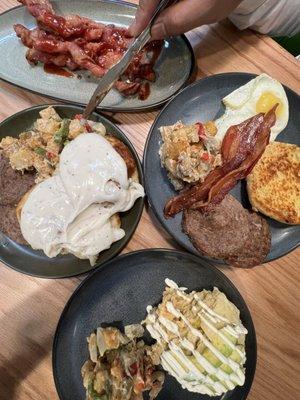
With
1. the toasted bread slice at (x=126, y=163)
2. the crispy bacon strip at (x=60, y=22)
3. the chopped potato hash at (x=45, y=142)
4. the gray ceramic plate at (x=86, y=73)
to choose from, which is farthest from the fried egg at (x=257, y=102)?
the crispy bacon strip at (x=60, y=22)

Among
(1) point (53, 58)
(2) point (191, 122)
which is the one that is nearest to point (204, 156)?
(2) point (191, 122)

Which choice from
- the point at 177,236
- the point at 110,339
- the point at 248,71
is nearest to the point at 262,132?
the point at 248,71

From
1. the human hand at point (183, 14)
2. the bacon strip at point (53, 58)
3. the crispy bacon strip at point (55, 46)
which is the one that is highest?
the human hand at point (183, 14)

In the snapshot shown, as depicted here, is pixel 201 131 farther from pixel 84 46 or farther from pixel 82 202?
pixel 84 46

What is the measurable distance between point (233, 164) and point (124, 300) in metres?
0.63

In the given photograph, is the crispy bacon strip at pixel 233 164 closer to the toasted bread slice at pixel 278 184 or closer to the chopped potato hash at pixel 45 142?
the toasted bread slice at pixel 278 184

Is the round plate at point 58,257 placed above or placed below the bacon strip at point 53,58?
below

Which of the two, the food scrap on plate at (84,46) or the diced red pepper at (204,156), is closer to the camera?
the diced red pepper at (204,156)

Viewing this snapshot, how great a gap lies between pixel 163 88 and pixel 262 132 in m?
0.44

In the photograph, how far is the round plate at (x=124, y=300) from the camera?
141 cm

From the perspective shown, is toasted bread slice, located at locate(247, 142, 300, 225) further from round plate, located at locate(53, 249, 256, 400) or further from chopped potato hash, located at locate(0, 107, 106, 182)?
chopped potato hash, located at locate(0, 107, 106, 182)

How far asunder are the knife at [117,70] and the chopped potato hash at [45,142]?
66 millimetres

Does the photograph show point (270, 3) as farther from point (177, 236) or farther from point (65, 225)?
point (65, 225)

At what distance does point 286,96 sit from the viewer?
149 centimetres
